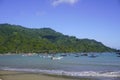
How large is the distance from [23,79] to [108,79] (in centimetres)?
900

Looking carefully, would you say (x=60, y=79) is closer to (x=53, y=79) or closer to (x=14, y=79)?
(x=53, y=79)

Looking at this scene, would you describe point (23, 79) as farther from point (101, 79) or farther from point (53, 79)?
point (101, 79)

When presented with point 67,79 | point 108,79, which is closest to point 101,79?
point 108,79

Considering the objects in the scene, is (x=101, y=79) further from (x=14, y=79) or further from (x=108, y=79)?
(x=14, y=79)

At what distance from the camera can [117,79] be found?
28.6 m

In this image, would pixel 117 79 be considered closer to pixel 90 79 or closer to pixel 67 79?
pixel 90 79

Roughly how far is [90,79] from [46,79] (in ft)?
15.3

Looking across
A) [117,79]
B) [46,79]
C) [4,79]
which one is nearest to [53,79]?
[46,79]

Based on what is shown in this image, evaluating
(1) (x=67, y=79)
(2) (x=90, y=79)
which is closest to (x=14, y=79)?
(1) (x=67, y=79)

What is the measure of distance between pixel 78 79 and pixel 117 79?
4.15 metres

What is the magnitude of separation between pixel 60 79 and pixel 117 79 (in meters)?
6.07

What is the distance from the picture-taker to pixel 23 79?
2836 centimetres

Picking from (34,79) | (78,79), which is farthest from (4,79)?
(78,79)

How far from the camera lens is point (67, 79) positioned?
28.4 meters
